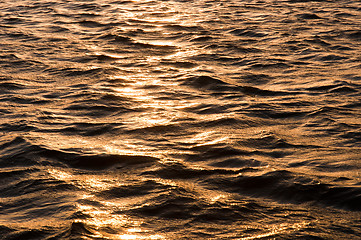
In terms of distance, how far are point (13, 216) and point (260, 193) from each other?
157 cm

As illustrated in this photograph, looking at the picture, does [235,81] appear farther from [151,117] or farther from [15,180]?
[15,180]

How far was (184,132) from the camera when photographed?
14.1ft

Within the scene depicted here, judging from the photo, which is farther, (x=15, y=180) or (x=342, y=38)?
(x=342, y=38)

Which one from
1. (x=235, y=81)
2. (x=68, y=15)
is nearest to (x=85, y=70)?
(x=235, y=81)

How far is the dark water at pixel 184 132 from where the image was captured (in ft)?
9.80

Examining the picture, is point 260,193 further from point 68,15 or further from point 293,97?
point 68,15

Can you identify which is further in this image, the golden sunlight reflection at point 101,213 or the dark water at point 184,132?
the dark water at point 184,132

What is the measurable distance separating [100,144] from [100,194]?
2.83 feet

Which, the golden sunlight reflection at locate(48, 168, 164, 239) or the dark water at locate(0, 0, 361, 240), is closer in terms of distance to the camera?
the golden sunlight reflection at locate(48, 168, 164, 239)

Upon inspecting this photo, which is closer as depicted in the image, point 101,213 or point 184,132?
point 101,213

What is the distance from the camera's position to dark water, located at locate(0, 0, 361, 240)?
2.99 m

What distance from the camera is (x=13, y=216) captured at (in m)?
3.06

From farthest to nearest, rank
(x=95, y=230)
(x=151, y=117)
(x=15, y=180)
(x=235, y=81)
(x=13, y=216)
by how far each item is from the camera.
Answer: (x=235, y=81), (x=151, y=117), (x=15, y=180), (x=13, y=216), (x=95, y=230)

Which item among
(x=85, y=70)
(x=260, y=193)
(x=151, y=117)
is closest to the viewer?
(x=260, y=193)
